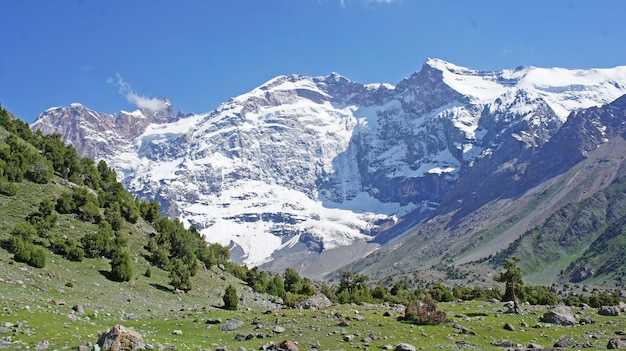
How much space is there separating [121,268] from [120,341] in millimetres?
35960

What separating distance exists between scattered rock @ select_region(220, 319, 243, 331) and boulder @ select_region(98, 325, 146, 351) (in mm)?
14133

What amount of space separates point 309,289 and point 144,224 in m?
29.9

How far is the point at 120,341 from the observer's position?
30844 millimetres

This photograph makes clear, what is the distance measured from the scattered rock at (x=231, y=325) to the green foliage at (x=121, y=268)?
23072mm

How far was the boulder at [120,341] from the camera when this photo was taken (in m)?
30.5

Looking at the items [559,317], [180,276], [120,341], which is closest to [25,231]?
[180,276]

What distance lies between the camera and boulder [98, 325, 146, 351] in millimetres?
30547

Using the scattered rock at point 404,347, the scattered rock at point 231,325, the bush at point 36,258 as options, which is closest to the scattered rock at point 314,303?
the scattered rock at point 231,325

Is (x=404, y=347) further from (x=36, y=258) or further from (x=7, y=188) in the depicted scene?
(x=7, y=188)

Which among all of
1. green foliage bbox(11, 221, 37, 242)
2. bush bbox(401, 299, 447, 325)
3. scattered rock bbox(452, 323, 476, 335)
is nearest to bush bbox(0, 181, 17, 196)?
green foliage bbox(11, 221, 37, 242)

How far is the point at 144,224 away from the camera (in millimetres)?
93250

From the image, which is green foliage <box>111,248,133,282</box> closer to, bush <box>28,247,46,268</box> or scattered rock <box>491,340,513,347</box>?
bush <box>28,247,46,268</box>

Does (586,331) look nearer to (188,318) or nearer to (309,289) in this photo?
(188,318)

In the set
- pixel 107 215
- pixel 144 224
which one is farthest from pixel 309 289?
pixel 107 215
